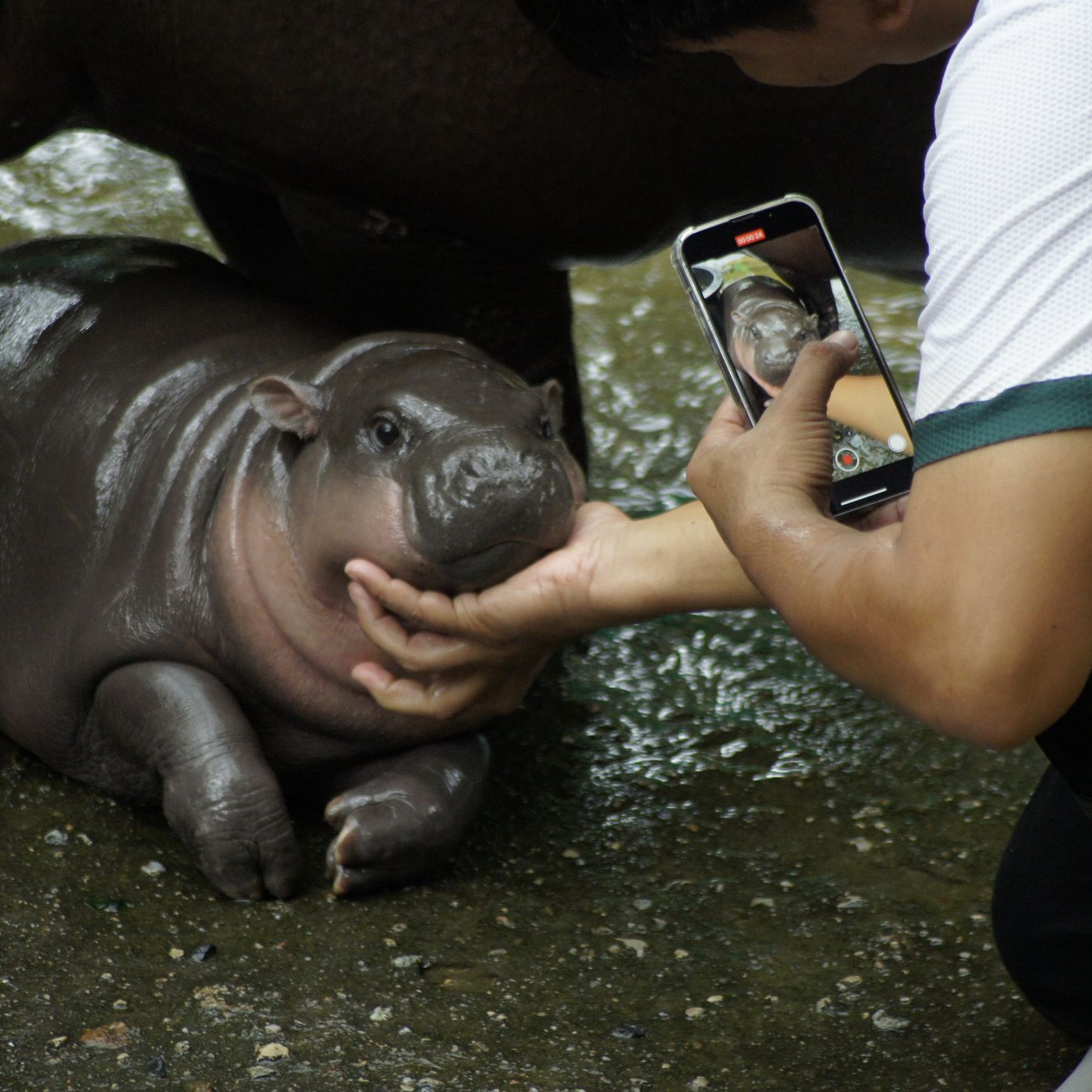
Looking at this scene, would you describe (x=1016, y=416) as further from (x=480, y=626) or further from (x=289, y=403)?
(x=289, y=403)

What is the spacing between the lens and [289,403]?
257 cm

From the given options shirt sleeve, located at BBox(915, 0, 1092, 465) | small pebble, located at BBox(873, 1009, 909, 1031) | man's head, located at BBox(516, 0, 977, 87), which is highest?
man's head, located at BBox(516, 0, 977, 87)

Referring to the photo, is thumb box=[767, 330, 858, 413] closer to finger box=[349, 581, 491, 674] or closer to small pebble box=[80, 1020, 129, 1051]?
finger box=[349, 581, 491, 674]

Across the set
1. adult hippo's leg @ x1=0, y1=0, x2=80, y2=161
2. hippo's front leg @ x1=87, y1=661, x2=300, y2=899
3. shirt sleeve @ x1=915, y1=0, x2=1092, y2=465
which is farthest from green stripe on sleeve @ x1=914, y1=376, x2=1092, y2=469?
adult hippo's leg @ x1=0, y1=0, x2=80, y2=161

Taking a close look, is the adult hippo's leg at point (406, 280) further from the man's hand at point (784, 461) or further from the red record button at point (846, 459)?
the man's hand at point (784, 461)

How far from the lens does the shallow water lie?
6.88 feet

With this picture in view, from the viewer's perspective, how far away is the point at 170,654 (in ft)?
8.51

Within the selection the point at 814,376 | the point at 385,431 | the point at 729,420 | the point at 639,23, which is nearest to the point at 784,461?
the point at 814,376

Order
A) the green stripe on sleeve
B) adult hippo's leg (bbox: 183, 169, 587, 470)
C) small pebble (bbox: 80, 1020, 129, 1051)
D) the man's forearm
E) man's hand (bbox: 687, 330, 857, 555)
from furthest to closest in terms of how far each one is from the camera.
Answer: adult hippo's leg (bbox: 183, 169, 587, 470)
the man's forearm
small pebble (bbox: 80, 1020, 129, 1051)
man's hand (bbox: 687, 330, 857, 555)
the green stripe on sleeve

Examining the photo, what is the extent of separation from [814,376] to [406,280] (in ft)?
4.63

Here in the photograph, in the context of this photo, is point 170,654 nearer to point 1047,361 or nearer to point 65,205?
point 1047,361

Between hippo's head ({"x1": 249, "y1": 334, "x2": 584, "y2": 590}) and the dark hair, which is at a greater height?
the dark hair

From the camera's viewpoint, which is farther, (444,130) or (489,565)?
(444,130)

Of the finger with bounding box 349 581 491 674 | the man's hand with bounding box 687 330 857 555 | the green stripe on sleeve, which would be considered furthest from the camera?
the finger with bounding box 349 581 491 674
